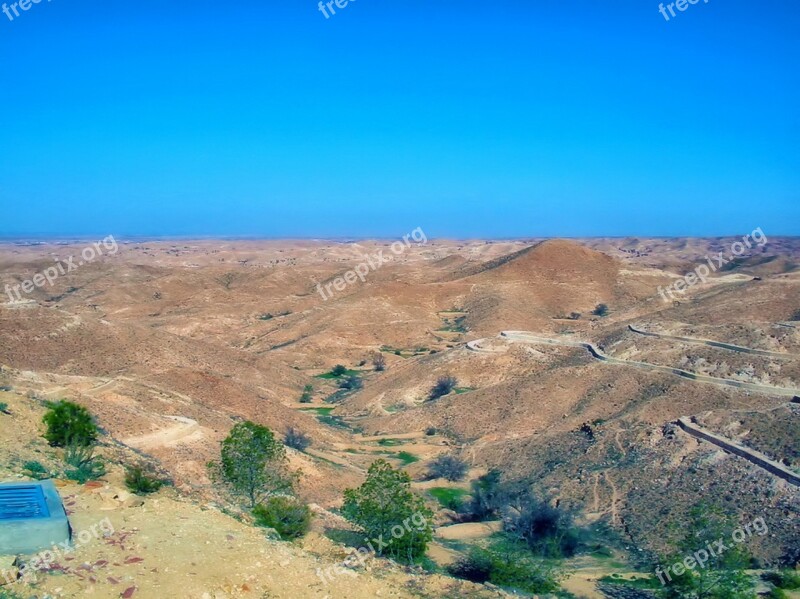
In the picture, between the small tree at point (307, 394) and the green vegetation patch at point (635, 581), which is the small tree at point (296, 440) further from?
the green vegetation patch at point (635, 581)

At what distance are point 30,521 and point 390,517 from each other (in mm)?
9790

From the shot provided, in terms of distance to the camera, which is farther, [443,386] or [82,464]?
[443,386]

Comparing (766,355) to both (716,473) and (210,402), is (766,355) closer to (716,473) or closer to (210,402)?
(716,473)

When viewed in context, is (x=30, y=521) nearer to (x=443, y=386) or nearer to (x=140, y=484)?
(x=140, y=484)

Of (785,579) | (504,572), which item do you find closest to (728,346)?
(785,579)

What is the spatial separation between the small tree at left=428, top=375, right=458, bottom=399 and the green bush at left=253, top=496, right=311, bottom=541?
91.9 feet

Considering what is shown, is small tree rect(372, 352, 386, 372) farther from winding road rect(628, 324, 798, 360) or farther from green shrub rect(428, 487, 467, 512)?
green shrub rect(428, 487, 467, 512)

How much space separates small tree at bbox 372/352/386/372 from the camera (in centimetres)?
5726

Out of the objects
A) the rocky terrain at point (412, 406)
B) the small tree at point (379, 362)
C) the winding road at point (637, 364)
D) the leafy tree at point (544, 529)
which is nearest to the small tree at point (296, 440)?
the rocky terrain at point (412, 406)

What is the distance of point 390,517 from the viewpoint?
59.4 ft

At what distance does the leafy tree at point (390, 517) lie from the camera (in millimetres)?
17344

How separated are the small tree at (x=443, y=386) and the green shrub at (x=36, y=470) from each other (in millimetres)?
32249

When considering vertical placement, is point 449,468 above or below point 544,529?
below

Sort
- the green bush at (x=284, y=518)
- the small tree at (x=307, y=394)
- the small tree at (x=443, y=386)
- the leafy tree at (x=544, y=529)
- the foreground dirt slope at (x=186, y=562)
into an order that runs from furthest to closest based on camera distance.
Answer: the small tree at (x=307, y=394) → the small tree at (x=443, y=386) → the leafy tree at (x=544, y=529) → the green bush at (x=284, y=518) → the foreground dirt slope at (x=186, y=562)
